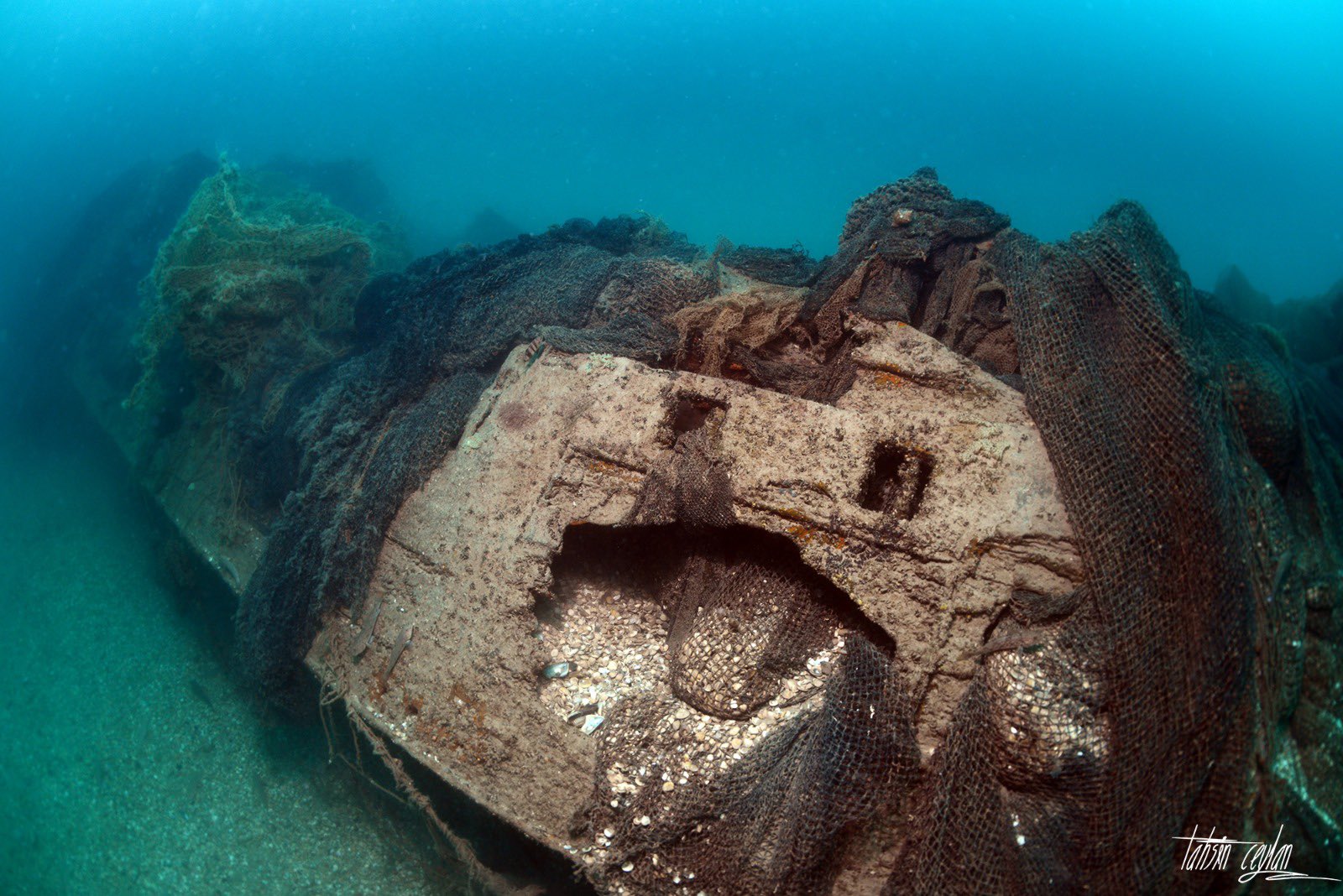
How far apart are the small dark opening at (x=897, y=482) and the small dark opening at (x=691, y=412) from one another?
0.90 metres

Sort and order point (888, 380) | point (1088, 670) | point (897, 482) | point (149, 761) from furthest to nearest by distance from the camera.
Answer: point (149, 761) < point (888, 380) < point (897, 482) < point (1088, 670)

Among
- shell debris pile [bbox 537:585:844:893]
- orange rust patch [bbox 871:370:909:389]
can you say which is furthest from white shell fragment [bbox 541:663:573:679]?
orange rust patch [bbox 871:370:909:389]

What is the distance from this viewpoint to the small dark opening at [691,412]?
3660mm

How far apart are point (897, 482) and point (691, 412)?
123 centimetres

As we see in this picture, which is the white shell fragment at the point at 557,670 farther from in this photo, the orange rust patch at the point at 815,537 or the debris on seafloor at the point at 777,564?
the orange rust patch at the point at 815,537

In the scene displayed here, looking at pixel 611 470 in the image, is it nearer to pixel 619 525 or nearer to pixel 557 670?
pixel 619 525

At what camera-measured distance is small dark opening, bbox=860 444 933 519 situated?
328 centimetres

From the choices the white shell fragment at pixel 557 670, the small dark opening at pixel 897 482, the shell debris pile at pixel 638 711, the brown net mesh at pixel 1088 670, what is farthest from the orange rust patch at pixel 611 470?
the small dark opening at pixel 897 482

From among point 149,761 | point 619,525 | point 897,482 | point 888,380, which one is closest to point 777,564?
point 897,482

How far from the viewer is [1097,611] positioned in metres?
2.82

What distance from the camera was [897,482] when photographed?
339 cm

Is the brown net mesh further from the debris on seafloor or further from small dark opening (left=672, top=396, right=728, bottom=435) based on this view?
small dark opening (left=672, top=396, right=728, bottom=435)

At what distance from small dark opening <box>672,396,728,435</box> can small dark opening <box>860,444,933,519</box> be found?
0.90m

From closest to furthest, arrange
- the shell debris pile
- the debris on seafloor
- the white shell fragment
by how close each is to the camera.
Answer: the debris on seafloor → the shell debris pile → the white shell fragment
